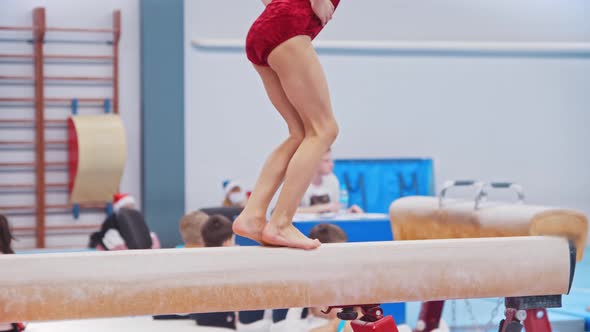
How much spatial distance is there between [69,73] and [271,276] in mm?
7909

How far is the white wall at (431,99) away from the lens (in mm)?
10094

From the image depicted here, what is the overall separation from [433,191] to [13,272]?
28.3 ft

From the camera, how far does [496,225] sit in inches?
139

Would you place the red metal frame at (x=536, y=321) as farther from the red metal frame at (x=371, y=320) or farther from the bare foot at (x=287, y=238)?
the bare foot at (x=287, y=238)

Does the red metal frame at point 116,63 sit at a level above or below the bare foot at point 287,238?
above

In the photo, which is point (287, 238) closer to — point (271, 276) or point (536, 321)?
point (271, 276)

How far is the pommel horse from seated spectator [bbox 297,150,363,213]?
2209 mm

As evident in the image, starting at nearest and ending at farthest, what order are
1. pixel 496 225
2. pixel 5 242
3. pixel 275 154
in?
pixel 275 154 < pixel 496 225 < pixel 5 242

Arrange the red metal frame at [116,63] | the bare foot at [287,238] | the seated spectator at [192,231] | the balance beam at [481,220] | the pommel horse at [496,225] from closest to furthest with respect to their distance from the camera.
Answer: the bare foot at [287,238], the pommel horse at [496,225], the balance beam at [481,220], the seated spectator at [192,231], the red metal frame at [116,63]

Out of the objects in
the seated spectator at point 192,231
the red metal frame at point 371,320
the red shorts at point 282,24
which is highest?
the red shorts at point 282,24

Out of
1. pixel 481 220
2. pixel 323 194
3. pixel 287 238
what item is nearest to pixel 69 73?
pixel 323 194

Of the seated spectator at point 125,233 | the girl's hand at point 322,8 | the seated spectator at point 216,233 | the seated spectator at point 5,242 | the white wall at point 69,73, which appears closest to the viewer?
the girl's hand at point 322,8

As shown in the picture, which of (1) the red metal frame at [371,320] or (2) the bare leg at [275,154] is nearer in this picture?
(1) the red metal frame at [371,320]

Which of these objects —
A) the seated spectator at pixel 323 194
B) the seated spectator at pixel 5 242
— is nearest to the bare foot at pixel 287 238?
the seated spectator at pixel 5 242
